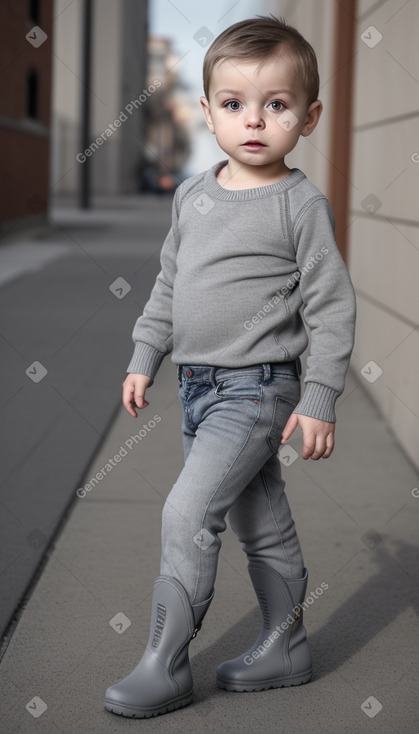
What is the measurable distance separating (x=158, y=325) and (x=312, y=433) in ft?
1.82

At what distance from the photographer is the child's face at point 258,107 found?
2.42m

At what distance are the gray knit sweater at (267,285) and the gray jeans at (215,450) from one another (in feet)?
0.16

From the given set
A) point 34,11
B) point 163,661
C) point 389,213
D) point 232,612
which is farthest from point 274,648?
point 34,11

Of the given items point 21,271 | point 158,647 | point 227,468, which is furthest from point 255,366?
point 21,271

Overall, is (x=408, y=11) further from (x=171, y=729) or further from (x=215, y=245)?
(x=171, y=729)

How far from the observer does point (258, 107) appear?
2.43 m

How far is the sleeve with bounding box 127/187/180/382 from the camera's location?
2.74 metres

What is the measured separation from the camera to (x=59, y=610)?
10.6 ft

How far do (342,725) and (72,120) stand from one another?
4668cm

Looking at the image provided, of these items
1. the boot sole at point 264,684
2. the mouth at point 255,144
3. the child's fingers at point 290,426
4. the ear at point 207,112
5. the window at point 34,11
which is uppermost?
the window at point 34,11

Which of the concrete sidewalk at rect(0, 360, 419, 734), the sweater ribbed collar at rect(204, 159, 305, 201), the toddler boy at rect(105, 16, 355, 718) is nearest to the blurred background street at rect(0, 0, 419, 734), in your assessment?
the concrete sidewalk at rect(0, 360, 419, 734)

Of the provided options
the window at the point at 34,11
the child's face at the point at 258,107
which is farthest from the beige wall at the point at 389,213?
the window at the point at 34,11

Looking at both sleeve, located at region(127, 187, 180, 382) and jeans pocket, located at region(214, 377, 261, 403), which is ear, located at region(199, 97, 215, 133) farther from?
jeans pocket, located at region(214, 377, 261, 403)

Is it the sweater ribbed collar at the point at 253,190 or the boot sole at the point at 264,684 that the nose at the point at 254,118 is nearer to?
the sweater ribbed collar at the point at 253,190
